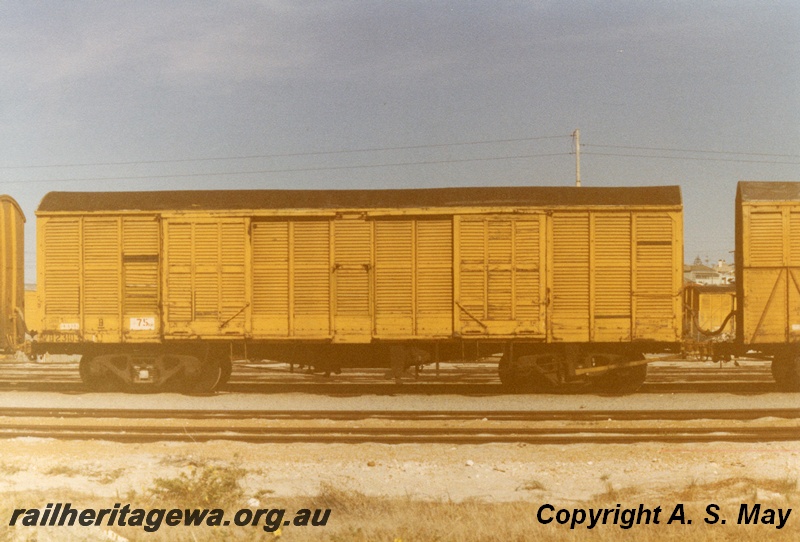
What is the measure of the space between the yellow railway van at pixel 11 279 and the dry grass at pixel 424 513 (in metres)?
8.69

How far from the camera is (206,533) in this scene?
6133 millimetres

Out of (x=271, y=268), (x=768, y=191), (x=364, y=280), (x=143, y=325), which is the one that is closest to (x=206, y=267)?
(x=271, y=268)

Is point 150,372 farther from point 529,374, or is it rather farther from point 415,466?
point 415,466

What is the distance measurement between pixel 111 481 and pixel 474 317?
7.91m

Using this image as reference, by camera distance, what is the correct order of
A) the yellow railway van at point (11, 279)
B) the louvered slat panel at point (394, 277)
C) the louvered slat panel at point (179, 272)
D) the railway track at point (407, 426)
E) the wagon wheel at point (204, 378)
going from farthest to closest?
1. the yellow railway van at point (11, 279)
2. the wagon wheel at point (204, 378)
3. the louvered slat panel at point (179, 272)
4. the louvered slat panel at point (394, 277)
5. the railway track at point (407, 426)

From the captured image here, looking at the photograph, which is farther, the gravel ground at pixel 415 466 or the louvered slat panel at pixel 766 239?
the louvered slat panel at pixel 766 239

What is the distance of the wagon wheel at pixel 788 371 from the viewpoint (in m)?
14.4

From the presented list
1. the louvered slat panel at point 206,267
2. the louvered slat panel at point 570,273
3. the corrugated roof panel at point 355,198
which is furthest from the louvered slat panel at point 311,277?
the louvered slat panel at point 570,273

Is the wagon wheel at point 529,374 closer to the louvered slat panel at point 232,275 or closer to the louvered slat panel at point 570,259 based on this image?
the louvered slat panel at point 570,259

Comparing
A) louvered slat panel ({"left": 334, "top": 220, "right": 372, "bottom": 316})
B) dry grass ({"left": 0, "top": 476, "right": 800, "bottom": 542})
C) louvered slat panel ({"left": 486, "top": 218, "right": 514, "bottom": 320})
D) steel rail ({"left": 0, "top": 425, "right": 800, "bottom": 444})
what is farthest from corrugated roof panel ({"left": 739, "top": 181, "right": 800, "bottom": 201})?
dry grass ({"left": 0, "top": 476, "right": 800, "bottom": 542})

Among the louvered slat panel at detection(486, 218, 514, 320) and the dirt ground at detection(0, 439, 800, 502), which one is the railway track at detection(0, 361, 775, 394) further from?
the dirt ground at detection(0, 439, 800, 502)

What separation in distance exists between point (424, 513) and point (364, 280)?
8.26 metres

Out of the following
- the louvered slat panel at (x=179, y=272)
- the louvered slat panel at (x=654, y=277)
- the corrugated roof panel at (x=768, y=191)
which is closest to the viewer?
the louvered slat panel at (x=654, y=277)

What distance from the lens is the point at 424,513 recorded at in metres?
6.55
